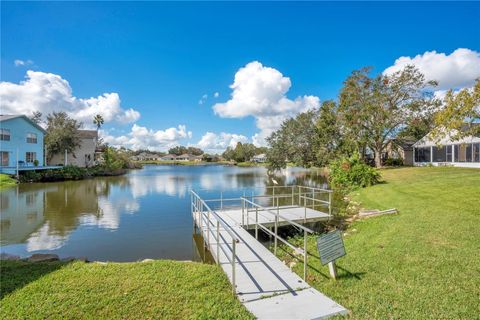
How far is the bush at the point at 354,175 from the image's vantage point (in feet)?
59.3

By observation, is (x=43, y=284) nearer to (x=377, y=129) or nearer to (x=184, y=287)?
(x=184, y=287)

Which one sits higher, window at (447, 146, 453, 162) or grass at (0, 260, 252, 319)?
window at (447, 146, 453, 162)

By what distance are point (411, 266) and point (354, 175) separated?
1444 centimetres

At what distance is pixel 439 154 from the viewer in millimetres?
25500

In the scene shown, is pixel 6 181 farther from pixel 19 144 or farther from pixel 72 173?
pixel 19 144

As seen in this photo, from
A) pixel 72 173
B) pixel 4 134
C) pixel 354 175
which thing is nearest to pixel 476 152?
pixel 354 175

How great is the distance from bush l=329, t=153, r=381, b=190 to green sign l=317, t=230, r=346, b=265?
14.6m

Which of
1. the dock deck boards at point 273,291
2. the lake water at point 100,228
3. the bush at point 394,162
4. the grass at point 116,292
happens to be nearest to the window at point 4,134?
the lake water at point 100,228

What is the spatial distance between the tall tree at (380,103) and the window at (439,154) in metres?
3.69

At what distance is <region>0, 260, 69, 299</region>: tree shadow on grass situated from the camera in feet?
14.6

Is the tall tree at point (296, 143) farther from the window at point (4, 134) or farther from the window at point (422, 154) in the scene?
the window at point (4, 134)

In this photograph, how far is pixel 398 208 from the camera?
34.8 feet

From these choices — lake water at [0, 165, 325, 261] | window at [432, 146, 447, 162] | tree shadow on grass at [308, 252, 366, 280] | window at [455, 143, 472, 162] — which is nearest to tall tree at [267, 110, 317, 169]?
window at [432, 146, 447, 162]

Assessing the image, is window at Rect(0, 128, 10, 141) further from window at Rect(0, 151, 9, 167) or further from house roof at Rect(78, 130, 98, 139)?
house roof at Rect(78, 130, 98, 139)
